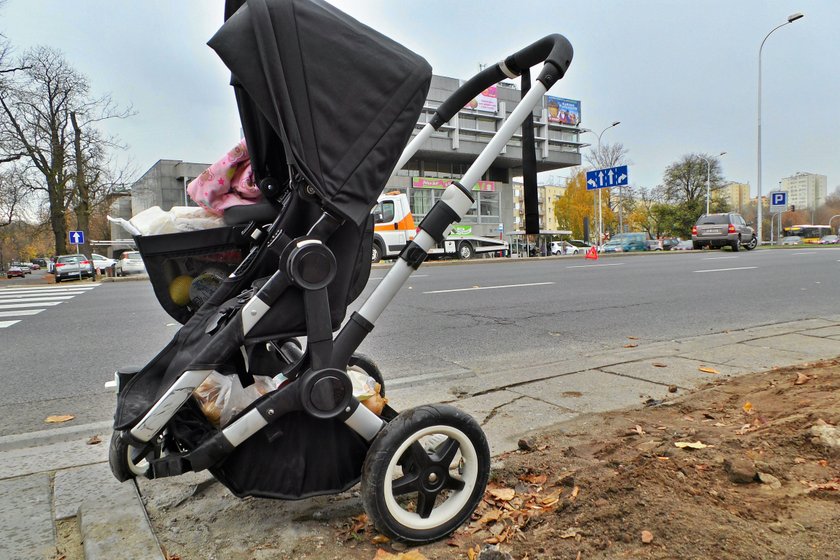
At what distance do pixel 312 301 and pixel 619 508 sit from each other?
1312 millimetres

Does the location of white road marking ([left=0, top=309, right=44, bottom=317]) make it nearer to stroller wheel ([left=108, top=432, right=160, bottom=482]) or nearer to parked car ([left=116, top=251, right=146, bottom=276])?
stroller wheel ([left=108, top=432, right=160, bottom=482])

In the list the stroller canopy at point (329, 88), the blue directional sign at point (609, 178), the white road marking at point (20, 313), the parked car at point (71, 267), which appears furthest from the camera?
the blue directional sign at point (609, 178)

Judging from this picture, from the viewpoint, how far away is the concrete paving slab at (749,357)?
14.4 feet

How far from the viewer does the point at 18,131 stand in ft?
94.6

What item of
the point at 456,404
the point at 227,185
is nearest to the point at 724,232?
the point at 456,404

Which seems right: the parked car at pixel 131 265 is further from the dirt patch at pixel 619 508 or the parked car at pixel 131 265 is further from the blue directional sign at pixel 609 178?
the dirt patch at pixel 619 508

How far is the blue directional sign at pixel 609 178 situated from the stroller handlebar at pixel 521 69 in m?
28.9

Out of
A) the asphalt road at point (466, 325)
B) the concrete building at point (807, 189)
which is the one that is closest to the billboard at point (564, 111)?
the asphalt road at point (466, 325)

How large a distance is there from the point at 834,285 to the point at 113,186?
33885 mm

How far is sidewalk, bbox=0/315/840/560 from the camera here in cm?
203

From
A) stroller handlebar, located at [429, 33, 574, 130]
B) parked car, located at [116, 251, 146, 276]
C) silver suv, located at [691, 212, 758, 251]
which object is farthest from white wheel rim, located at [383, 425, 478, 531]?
silver suv, located at [691, 212, 758, 251]

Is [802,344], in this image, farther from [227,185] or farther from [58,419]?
[58,419]

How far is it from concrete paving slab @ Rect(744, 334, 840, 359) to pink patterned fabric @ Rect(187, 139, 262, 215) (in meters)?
4.79

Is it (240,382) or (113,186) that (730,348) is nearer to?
(240,382)
